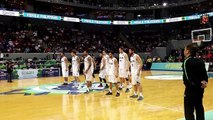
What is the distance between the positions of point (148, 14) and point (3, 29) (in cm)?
2188

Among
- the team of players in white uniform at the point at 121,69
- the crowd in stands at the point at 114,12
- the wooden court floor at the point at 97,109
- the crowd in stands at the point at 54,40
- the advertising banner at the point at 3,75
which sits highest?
the crowd in stands at the point at 114,12

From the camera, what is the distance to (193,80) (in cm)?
481

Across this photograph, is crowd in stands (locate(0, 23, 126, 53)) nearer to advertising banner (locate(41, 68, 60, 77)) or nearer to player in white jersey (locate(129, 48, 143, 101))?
advertising banner (locate(41, 68, 60, 77))

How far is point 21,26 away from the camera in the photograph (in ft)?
104

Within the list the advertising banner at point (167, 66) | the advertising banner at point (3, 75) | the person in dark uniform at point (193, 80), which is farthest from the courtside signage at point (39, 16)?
the person in dark uniform at point (193, 80)

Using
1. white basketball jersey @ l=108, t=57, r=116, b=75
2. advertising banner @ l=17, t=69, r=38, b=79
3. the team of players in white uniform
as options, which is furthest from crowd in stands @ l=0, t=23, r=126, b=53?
white basketball jersey @ l=108, t=57, r=116, b=75

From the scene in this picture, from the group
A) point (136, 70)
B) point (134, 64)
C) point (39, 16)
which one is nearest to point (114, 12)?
point (39, 16)

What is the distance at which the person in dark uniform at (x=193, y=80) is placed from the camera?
480cm

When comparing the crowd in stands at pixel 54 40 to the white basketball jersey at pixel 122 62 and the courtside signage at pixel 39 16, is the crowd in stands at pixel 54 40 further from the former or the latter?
the white basketball jersey at pixel 122 62

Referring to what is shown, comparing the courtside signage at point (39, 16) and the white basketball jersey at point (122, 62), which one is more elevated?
the courtside signage at point (39, 16)

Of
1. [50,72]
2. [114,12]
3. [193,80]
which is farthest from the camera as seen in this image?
[114,12]

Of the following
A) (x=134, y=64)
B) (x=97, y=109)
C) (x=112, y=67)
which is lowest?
(x=97, y=109)

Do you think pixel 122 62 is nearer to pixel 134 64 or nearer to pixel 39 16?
pixel 134 64

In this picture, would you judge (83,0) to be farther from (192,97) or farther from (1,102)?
(192,97)
